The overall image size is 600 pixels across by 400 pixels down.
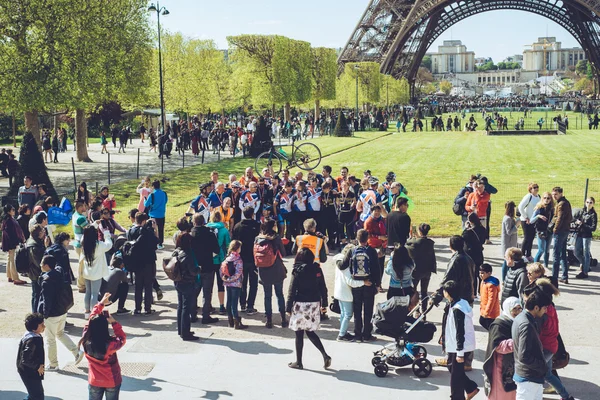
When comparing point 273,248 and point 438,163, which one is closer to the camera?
point 273,248

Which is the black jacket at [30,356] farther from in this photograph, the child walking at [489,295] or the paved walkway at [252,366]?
the child walking at [489,295]

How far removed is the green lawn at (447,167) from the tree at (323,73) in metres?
20.7

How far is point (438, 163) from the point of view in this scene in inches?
1280

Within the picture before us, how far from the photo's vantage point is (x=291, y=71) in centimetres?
5669

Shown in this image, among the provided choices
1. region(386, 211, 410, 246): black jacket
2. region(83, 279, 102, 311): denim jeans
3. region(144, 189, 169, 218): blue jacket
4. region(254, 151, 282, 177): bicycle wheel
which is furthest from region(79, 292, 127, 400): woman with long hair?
region(254, 151, 282, 177): bicycle wheel

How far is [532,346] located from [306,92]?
177 feet

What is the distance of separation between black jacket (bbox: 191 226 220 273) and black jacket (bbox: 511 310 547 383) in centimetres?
514

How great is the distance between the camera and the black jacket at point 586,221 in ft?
41.7

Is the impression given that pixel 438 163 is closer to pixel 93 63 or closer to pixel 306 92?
pixel 93 63

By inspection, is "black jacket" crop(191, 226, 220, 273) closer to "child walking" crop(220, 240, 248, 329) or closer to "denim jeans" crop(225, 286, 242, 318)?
"child walking" crop(220, 240, 248, 329)

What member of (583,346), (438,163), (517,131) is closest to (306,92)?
(517,131)

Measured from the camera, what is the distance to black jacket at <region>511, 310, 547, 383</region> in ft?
21.6

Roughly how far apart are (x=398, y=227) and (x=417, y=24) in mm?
78745

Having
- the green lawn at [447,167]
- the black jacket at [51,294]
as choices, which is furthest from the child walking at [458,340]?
the green lawn at [447,167]
